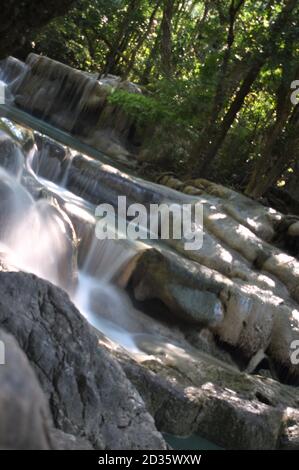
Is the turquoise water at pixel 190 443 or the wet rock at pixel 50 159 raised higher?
the wet rock at pixel 50 159

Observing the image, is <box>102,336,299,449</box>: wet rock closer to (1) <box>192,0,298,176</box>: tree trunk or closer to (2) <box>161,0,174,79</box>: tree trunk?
(1) <box>192,0,298,176</box>: tree trunk

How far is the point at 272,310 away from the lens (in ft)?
33.2

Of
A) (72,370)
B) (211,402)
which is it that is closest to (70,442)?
(72,370)

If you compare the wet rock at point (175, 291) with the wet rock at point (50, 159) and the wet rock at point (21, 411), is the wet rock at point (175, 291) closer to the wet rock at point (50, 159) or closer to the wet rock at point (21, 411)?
the wet rock at point (50, 159)

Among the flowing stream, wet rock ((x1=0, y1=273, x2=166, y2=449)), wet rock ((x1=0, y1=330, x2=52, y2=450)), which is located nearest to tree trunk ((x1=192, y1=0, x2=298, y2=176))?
the flowing stream

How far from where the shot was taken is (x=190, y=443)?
633cm

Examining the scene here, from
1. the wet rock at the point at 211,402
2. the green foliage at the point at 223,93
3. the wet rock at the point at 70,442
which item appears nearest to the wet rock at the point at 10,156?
the wet rock at the point at 211,402

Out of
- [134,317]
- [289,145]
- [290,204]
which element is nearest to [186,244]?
[134,317]

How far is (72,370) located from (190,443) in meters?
3.03

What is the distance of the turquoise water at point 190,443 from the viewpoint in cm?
616

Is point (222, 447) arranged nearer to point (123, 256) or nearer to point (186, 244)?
point (123, 256)

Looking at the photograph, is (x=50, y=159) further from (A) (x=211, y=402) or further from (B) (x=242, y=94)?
(A) (x=211, y=402)

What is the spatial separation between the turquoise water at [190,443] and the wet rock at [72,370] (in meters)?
2.40

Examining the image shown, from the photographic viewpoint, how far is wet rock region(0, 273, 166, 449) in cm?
361
